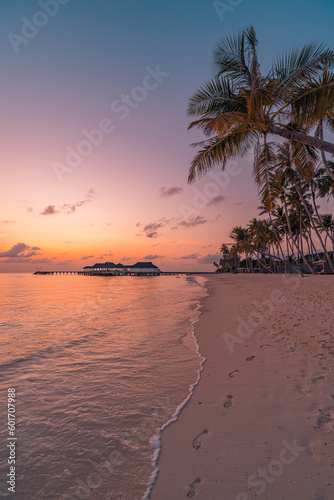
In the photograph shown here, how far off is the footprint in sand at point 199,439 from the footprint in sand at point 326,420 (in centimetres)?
137

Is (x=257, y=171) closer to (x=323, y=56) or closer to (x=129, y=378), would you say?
(x=323, y=56)

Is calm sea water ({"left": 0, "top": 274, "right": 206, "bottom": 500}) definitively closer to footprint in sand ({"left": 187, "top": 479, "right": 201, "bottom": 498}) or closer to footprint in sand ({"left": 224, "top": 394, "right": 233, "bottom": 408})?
footprint in sand ({"left": 187, "top": 479, "right": 201, "bottom": 498})

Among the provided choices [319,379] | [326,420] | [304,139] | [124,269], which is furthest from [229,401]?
[124,269]

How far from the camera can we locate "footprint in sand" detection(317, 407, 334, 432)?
9.93ft

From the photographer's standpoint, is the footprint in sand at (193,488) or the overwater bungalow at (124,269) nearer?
the footprint in sand at (193,488)

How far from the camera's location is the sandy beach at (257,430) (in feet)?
7.78

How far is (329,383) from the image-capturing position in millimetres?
4094

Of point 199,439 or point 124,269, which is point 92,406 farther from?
point 124,269

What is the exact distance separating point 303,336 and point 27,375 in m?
6.72

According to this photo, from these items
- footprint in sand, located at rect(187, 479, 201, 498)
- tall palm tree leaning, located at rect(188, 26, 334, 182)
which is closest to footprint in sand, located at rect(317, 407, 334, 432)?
footprint in sand, located at rect(187, 479, 201, 498)

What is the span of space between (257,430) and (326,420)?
877 mm

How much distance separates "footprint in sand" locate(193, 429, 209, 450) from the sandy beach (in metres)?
0.01

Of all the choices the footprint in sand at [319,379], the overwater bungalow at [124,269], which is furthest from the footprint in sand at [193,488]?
the overwater bungalow at [124,269]

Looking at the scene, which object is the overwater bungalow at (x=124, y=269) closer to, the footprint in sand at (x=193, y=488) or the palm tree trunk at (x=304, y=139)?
the palm tree trunk at (x=304, y=139)
